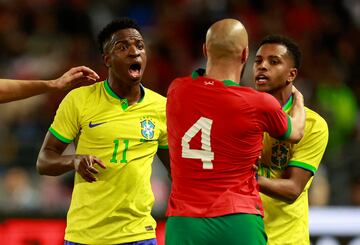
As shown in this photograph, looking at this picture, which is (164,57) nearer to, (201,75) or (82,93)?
(82,93)

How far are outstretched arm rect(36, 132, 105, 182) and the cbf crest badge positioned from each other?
1.48 feet

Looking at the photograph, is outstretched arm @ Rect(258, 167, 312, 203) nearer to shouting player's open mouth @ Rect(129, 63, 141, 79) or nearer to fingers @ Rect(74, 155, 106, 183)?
fingers @ Rect(74, 155, 106, 183)

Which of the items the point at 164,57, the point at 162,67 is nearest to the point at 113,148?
the point at 162,67

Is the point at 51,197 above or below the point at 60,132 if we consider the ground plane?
below

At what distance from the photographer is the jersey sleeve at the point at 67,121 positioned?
6098 mm

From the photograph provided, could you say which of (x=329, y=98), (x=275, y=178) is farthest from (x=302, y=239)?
(x=329, y=98)

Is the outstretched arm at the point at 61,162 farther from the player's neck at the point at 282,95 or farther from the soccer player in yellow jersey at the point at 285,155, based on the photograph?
the player's neck at the point at 282,95

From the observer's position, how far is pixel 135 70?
625 cm

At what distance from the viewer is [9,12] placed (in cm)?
1305

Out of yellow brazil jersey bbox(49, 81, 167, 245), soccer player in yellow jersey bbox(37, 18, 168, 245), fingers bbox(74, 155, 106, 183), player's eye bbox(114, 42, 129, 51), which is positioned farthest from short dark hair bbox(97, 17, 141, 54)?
fingers bbox(74, 155, 106, 183)

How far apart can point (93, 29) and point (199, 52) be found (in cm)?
155

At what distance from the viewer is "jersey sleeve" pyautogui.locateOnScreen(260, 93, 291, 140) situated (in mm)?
5301

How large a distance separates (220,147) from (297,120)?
0.62 metres

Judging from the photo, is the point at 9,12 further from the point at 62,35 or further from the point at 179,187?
the point at 179,187
